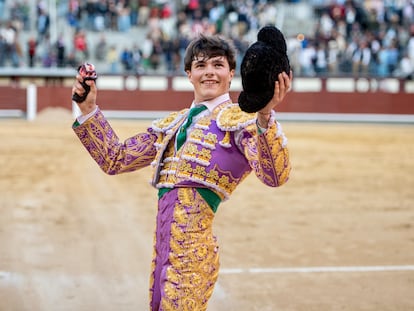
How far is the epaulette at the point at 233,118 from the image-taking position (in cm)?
238

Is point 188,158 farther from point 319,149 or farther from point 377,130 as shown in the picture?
point 377,130

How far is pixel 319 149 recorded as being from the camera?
39.1ft

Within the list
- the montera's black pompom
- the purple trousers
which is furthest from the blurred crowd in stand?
the montera's black pompom

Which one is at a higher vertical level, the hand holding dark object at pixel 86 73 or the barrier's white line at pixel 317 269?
the hand holding dark object at pixel 86 73

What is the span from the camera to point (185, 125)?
2.54 m

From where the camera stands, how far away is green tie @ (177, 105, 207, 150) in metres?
2.52

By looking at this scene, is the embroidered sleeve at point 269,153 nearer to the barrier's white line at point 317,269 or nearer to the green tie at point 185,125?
the green tie at point 185,125

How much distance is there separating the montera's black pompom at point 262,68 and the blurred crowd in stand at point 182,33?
14878 mm

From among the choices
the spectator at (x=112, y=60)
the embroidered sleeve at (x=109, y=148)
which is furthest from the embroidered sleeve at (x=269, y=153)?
the spectator at (x=112, y=60)

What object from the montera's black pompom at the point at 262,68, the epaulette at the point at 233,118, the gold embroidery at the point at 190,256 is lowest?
the gold embroidery at the point at 190,256

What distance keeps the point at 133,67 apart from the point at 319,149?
6.77 m

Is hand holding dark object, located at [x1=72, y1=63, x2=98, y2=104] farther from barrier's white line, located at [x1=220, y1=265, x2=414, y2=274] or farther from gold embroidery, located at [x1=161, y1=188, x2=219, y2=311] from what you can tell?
barrier's white line, located at [x1=220, y1=265, x2=414, y2=274]

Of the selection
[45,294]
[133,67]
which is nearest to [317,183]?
[45,294]

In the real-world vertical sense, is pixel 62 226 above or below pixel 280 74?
below
